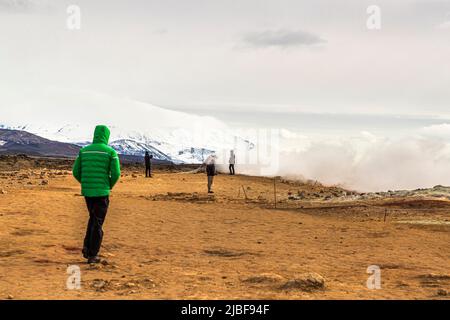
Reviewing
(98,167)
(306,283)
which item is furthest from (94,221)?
(306,283)

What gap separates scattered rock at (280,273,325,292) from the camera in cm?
872

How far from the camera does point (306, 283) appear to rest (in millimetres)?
8773

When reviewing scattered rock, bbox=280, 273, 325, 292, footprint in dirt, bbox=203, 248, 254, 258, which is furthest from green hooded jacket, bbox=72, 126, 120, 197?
scattered rock, bbox=280, 273, 325, 292

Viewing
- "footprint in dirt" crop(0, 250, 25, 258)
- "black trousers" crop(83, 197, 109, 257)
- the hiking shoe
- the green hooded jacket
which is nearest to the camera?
the green hooded jacket

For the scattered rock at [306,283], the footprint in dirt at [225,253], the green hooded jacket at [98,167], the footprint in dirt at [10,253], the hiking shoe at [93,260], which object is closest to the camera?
the scattered rock at [306,283]

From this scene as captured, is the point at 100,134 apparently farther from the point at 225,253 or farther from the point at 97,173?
the point at 225,253

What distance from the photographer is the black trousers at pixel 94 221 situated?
10344 mm

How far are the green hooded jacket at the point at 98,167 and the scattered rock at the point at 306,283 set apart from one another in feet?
11.9

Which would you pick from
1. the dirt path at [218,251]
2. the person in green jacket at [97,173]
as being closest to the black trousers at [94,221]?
the person in green jacket at [97,173]

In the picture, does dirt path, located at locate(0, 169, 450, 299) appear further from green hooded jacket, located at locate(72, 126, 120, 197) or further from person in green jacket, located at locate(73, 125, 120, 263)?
green hooded jacket, located at locate(72, 126, 120, 197)

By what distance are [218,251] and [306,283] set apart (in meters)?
4.37

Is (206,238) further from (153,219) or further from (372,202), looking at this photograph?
(372,202)

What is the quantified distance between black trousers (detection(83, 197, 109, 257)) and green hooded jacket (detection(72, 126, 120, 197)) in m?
0.16

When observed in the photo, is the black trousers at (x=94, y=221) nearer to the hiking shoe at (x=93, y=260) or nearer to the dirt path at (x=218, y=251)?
the hiking shoe at (x=93, y=260)
